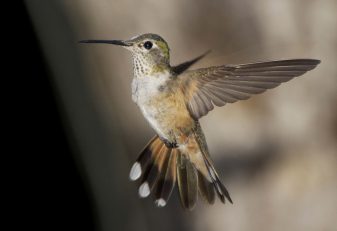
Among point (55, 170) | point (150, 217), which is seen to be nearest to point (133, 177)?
point (150, 217)

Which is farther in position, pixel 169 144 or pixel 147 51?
pixel 169 144

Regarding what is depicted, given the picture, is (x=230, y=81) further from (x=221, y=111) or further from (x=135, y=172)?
(x=221, y=111)

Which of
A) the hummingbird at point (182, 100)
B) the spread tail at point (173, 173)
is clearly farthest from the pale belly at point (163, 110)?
the spread tail at point (173, 173)

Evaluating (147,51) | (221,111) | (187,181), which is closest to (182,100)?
(147,51)

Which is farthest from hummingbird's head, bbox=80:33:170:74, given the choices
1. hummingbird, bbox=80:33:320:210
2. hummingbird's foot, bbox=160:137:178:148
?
hummingbird's foot, bbox=160:137:178:148

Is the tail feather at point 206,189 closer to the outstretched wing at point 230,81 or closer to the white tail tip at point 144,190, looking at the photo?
the white tail tip at point 144,190

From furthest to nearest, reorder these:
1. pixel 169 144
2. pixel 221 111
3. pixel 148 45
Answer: pixel 221 111 < pixel 169 144 < pixel 148 45

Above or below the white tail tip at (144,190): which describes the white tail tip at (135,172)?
above

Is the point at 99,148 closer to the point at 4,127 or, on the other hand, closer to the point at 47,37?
the point at 47,37
